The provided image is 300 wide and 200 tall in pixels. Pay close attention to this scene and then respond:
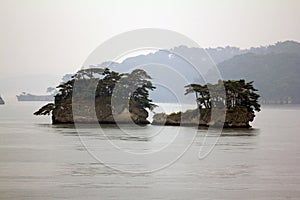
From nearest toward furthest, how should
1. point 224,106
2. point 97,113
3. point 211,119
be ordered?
point 224,106 → point 211,119 → point 97,113

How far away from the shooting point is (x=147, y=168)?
11.6m


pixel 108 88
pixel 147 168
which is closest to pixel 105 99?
pixel 108 88

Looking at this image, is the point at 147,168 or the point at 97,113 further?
the point at 97,113

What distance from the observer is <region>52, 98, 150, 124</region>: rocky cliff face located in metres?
24.5

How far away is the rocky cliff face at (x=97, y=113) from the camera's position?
24.5 metres

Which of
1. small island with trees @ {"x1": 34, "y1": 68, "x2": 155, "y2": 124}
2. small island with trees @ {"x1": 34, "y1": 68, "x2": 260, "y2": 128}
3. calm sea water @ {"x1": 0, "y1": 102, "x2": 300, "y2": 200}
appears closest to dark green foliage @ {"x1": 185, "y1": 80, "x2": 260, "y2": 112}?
small island with trees @ {"x1": 34, "y1": 68, "x2": 260, "y2": 128}

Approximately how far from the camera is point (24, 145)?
1598cm

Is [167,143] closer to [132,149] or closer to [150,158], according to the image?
[132,149]

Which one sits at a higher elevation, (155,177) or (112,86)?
(112,86)

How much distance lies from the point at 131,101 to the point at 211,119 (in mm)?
3265

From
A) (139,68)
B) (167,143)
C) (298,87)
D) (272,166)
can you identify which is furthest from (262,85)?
(272,166)

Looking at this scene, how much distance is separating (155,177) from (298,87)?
170 feet

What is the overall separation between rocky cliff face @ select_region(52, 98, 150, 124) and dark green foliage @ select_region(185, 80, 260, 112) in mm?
2619

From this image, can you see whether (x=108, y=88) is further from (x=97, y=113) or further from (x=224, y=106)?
(x=224, y=106)
